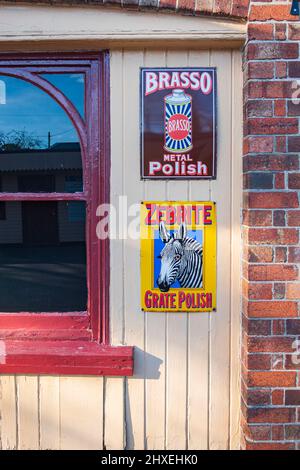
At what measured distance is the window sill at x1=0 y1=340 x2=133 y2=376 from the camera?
2.61m

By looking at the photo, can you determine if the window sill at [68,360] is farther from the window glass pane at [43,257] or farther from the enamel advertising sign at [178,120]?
the enamel advertising sign at [178,120]

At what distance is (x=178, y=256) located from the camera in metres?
2.62

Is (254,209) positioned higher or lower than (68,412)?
higher

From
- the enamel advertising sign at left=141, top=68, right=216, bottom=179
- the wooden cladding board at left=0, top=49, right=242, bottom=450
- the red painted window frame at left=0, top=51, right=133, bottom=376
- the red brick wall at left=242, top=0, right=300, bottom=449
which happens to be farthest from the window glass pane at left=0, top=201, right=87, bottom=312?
the red brick wall at left=242, top=0, right=300, bottom=449

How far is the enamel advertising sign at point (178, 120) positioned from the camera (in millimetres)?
2586

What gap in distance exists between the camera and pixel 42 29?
248 cm

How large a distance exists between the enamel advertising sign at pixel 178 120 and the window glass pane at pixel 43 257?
0.56 meters

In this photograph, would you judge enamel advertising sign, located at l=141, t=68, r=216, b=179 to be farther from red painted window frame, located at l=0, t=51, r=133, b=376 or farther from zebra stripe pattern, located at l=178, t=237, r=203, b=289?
zebra stripe pattern, located at l=178, t=237, r=203, b=289

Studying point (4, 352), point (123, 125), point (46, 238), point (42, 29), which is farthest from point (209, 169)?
point (4, 352)

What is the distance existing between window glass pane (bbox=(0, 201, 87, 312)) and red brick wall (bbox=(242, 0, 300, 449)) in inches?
38.9

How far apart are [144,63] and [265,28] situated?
673 mm

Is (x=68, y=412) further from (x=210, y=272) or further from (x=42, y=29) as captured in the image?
(x=42, y=29)

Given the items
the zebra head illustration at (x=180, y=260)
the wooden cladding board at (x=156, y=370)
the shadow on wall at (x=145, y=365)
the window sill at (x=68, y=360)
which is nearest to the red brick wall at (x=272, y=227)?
the wooden cladding board at (x=156, y=370)

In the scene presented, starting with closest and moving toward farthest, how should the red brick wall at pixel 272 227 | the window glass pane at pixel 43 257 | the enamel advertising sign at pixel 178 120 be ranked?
the red brick wall at pixel 272 227 < the enamel advertising sign at pixel 178 120 < the window glass pane at pixel 43 257
